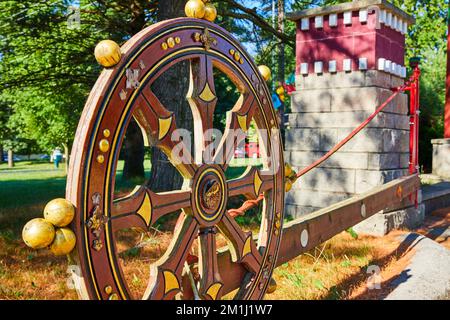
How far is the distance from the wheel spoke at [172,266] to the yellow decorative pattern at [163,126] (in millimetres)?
303

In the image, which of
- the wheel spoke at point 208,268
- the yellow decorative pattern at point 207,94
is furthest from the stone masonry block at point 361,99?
the wheel spoke at point 208,268

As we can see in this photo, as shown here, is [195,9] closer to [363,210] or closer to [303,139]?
[363,210]

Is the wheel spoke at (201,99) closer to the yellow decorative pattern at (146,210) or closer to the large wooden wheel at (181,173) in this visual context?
the large wooden wheel at (181,173)

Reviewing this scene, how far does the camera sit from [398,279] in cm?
315

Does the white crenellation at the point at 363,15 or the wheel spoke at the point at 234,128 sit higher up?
the white crenellation at the point at 363,15

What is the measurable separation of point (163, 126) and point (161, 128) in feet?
0.03

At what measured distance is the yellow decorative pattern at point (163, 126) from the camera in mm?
1429

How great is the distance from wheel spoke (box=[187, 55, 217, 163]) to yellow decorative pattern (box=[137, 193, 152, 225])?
30 cm

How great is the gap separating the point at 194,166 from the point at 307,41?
4.00m

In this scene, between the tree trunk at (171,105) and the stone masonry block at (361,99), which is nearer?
the stone masonry block at (361,99)

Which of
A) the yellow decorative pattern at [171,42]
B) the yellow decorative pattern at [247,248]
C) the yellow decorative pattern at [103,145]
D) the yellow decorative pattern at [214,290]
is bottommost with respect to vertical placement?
the yellow decorative pattern at [214,290]

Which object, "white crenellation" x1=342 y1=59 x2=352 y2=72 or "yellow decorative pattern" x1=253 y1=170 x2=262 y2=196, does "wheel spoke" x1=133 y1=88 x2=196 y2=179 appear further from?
"white crenellation" x1=342 y1=59 x2=352 y2=72

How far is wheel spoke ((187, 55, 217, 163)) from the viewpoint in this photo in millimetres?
1605

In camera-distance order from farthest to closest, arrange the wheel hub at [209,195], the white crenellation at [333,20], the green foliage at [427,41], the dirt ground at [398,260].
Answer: the green foliage at [427,41], the white crenellation at [333,20], the dirt ground at [398,260], the wheel hub at [209,195]
